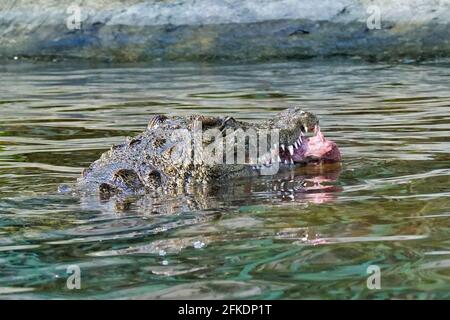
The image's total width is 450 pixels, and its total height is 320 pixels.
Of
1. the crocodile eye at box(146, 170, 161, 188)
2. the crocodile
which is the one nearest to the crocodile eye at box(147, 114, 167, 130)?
the crocodile

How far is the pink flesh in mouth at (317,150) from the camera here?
7465 millimetres

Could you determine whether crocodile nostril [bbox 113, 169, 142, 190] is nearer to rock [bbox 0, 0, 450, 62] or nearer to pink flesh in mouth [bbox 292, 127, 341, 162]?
pink flesh in mouth [bbox 292, 127, 341, 162]

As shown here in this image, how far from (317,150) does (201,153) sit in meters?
0.92

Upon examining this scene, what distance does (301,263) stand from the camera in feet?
14.2

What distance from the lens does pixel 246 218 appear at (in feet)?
17.9

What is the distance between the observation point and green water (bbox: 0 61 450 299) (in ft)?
13.5

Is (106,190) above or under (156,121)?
under

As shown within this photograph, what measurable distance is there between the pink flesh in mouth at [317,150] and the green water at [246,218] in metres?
0.12

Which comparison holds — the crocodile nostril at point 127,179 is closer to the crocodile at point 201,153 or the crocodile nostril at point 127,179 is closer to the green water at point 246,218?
the crocodile at point 201,153

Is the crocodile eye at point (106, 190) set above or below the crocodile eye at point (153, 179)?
below

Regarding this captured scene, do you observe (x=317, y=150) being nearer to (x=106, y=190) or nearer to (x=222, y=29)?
(x=106, y=190)

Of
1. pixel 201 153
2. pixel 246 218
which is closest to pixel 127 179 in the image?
pixel 201 153

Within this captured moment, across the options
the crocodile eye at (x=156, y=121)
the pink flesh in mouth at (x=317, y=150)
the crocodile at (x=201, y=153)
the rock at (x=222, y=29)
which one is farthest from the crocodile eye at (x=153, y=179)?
the rock at (x=222, y=29)
